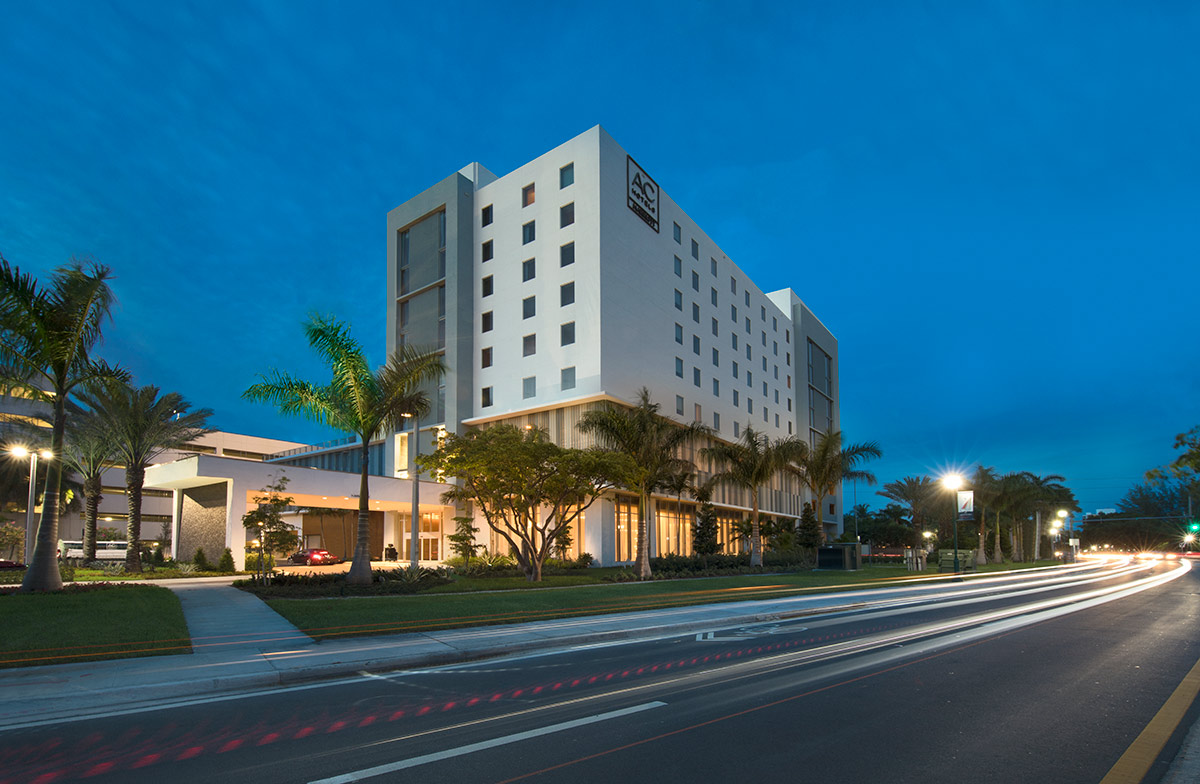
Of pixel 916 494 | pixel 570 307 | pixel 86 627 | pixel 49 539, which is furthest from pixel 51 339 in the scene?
pixel 916 494

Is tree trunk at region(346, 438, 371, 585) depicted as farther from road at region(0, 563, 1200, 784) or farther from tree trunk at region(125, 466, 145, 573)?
road at region(0, 563, 1200, 784)

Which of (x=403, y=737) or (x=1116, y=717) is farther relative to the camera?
(x=1116, y=717)

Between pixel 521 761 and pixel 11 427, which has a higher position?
pixel 11 427

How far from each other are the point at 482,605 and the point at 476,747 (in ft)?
39.2

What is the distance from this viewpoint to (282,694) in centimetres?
846

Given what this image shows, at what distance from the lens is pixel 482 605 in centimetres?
1769

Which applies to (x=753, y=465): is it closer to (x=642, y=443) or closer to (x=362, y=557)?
(x=642, y=443)

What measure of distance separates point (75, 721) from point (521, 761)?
4760 mm

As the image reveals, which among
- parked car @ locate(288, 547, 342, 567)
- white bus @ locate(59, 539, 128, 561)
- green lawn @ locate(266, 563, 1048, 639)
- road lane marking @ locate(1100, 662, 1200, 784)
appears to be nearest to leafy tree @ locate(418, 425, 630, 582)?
green lawn @ locate(266, 563, 1048, 639)

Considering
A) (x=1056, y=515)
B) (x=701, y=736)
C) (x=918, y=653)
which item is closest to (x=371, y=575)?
(x=918, y=653)

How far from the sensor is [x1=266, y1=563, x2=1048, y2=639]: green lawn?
14055mm

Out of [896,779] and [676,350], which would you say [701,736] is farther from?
[676,350]

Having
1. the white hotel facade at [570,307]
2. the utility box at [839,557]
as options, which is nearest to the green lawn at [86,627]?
the white hotel facade at [570,307]

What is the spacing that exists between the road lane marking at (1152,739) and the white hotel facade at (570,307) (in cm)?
3388
